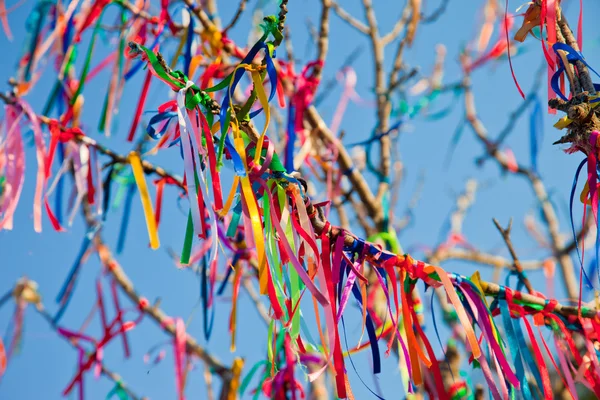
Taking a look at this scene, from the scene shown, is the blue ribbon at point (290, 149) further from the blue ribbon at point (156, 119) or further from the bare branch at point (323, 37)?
the bare branch at point (323, 37)

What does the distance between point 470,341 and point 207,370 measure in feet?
3.02

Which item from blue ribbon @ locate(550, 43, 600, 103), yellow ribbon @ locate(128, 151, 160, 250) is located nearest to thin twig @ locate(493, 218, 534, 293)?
blue ribbon @ locate(550, 43, 600, 103)

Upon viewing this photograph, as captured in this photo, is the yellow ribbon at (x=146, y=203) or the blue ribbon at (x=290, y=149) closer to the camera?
the yellow ribbon at (x=146, y=203)

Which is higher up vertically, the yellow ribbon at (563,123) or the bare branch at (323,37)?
the bare branch at (323,37)

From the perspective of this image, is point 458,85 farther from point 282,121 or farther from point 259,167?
point 259,167

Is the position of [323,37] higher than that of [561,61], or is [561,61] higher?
[323,37]

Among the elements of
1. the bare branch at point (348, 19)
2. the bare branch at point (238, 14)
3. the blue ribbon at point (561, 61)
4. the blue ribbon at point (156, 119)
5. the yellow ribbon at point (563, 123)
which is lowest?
the yellow ribbon at point (563, 123)

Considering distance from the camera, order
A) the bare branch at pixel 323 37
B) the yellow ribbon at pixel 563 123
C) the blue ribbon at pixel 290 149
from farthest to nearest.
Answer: the bare branch at pixel 323 37 < the blue ribbon at pixel 290 149 < the yellow ribbon at pixel 563 123

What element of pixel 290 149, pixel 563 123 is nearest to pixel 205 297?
pixel 290 149

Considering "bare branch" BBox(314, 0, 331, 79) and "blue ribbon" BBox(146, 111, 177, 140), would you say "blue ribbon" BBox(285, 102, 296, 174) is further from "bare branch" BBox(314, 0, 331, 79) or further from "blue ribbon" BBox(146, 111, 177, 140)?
"bare branch" BBox(314, 0, 331, 79)

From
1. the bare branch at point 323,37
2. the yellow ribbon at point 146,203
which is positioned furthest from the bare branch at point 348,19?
the yellow ribbon at point 146,203

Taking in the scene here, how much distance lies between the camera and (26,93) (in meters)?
1.23

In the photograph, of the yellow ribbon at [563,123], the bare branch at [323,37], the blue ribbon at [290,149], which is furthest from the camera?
the bare branch at [323,37]

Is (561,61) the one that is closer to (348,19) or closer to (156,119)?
(156,119)
